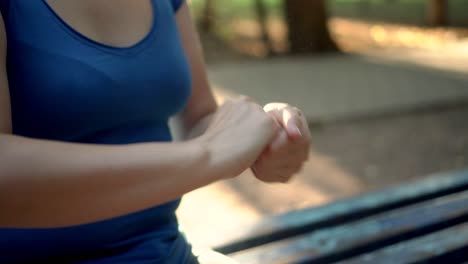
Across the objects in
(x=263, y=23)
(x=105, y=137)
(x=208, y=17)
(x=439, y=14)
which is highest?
(x=105, y=137)

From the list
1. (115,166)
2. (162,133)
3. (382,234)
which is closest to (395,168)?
(382,234)

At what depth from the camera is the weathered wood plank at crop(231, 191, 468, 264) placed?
49.8 inches

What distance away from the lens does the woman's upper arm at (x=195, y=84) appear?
3.59ft

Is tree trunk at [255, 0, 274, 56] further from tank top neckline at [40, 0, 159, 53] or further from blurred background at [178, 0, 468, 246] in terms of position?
tank top neckline at [40, 0, 159, 53]

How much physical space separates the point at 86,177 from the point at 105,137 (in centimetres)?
18

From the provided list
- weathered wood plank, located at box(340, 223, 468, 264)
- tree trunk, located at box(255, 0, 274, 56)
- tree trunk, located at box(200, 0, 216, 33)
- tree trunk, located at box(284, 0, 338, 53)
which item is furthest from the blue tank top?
tree trunk, located at box(200, 0, 216, 33)

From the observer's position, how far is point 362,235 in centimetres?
133

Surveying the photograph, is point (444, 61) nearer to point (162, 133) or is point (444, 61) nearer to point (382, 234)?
point (382, 234)

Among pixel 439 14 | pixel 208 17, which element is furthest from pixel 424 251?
pixel 439 14

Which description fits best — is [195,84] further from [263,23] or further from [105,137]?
[263,23]

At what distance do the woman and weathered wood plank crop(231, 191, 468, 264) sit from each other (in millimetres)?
341

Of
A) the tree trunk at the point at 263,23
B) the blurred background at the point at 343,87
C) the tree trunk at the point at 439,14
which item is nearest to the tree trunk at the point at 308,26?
the blurred background at the point at 343,87

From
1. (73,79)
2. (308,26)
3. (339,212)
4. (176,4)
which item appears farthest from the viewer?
(308,26)

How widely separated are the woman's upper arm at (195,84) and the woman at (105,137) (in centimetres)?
13
